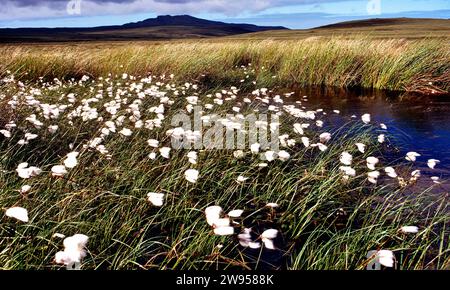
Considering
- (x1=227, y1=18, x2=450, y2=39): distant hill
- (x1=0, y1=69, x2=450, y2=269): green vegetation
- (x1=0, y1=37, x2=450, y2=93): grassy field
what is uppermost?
(x1=227, y1=18, x2=450, y2=39): distant hill

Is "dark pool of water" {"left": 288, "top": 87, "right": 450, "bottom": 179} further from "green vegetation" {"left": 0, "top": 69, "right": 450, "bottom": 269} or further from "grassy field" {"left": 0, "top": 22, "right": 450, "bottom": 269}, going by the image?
"green vegetation" {"left": 0, "top": 69, "right": 450, "bottom": 269}

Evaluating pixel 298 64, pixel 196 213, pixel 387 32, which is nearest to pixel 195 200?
pixel 196 213

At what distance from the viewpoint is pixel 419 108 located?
29.2ft

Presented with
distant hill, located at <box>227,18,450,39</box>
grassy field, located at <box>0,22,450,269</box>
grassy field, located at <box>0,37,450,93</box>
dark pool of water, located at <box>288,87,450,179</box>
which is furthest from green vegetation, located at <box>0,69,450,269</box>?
distant hill, located at <box>227,18,450,39</box>

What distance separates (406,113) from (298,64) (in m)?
4.84

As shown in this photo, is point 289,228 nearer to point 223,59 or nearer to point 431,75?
point 431,75

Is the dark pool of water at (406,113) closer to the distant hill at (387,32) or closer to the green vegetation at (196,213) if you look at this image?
the green vegetation at (196,213)

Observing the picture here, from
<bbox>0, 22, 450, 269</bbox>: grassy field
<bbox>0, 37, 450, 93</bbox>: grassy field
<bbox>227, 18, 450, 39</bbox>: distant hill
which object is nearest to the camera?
<bbox>0, 22, 450, 269</bbox>: grassy field

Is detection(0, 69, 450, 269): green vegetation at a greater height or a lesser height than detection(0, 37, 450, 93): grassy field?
lesser

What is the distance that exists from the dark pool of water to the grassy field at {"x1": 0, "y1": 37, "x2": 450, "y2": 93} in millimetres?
618

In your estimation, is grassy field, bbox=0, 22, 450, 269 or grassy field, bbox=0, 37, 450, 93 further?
grassy field, bbox=0, 37, 450, 93

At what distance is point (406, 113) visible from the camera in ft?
27.7

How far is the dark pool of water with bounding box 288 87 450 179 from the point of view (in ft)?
19.4

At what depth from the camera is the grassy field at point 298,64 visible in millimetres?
10711
